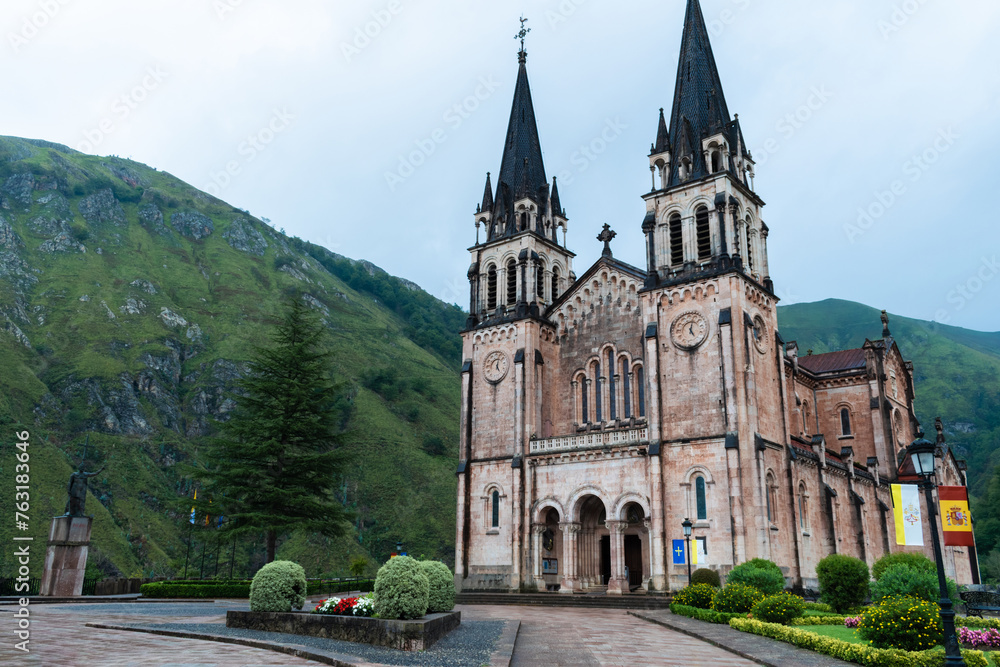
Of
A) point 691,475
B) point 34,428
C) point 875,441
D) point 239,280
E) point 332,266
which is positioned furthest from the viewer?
point 332,266

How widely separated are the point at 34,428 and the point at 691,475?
61.7 metres

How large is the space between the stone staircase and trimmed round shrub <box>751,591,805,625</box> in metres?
10.7

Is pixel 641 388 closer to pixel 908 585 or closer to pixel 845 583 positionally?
pixel 845 583

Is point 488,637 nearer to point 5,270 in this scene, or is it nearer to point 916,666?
point 916,666

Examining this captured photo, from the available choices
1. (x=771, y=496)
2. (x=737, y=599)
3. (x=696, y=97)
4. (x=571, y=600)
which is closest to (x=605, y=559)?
(x=571, y=600)

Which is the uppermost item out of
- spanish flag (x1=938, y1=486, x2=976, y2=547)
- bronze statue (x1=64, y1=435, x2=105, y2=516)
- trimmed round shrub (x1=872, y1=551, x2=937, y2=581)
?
bronze statue (x1=64, y1=435, x2=105, y2=516)

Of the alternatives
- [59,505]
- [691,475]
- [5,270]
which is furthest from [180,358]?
[691,475]

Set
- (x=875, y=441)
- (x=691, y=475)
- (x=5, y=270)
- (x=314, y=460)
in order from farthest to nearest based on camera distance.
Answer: (x=5, y=270), (x=875, y=441), (x=314, y=460), (x=691, y=475)

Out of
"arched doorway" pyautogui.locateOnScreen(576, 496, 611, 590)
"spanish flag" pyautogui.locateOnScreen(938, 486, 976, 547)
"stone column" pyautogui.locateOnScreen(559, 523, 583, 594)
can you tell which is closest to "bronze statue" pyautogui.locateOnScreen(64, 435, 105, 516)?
"stone column" pyautogui.locateOnScreen(559, 523, 583, 594)

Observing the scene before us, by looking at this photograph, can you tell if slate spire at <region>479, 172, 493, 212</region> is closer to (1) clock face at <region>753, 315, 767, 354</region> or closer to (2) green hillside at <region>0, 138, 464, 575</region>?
(2) green hillside at <region>0, 138, 464, 575</region>

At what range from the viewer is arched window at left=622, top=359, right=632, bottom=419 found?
4059 centimetres

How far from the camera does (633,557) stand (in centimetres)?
3956

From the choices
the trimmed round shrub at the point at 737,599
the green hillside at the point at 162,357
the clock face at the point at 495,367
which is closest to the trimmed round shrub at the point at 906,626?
the trimmed round shrub at the point at 737,599

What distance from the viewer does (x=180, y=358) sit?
96.6 meters
